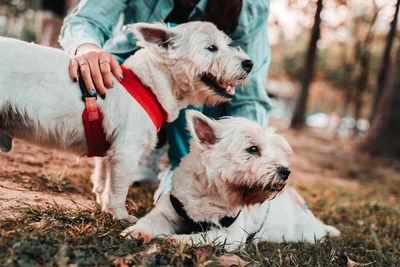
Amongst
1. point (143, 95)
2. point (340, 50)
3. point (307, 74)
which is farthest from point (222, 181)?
point (340, 50)

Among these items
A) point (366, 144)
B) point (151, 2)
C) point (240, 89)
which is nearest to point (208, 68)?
point (240, 89)

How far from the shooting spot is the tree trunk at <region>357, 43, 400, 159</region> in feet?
28.9

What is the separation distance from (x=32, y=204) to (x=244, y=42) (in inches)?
105

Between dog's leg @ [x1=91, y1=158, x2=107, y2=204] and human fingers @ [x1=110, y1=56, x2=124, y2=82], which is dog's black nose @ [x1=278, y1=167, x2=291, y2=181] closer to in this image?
human fingers @ [x1=110, y1=56, x2=124, y2=82]

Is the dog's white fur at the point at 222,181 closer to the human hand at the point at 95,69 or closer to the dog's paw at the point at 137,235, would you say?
the dog's paw at the point at 137,235

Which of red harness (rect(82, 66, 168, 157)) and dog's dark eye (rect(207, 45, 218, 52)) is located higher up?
dog's dark eye (rect(207, 45, 218, 52))

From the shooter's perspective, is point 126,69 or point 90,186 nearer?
point 126,69

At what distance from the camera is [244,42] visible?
11.3 ft

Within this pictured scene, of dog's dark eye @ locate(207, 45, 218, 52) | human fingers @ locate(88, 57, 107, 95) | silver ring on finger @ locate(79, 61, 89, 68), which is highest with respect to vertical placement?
dog's dark eye @ locate(207, 45, 218, 52)

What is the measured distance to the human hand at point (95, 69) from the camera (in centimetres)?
219

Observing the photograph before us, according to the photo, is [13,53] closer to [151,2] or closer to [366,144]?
[151,2]

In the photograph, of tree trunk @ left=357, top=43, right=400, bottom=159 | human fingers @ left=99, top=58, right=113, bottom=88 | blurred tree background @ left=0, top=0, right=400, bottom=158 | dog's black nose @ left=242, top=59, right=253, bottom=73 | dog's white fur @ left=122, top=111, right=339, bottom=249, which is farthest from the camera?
blurred tree background @ left=0, top=0, right=400, bottom=158

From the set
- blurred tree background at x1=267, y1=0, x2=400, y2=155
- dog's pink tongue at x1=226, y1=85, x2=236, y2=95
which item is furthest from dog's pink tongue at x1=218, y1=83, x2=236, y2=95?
blurred tree background at x1=267, y1=0, x2=400, y2=155

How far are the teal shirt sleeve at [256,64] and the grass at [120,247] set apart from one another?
147cm
